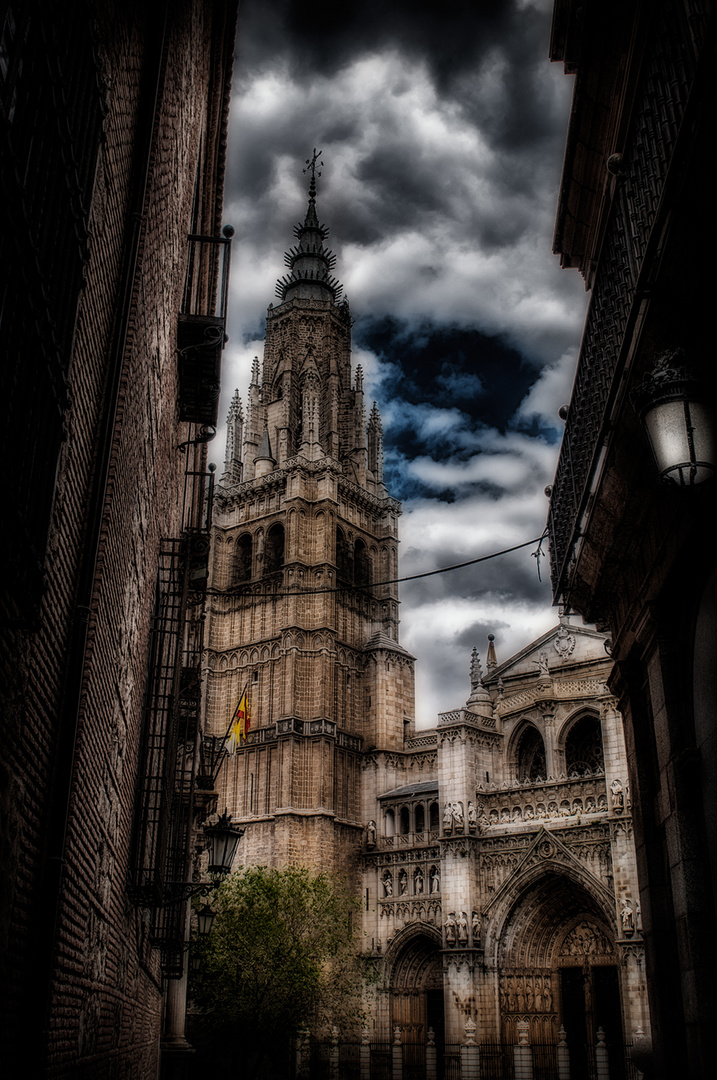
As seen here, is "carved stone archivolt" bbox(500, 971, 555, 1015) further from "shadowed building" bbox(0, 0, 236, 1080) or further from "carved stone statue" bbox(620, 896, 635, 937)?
"shadowed building" bbox(0, 0, 236, 1080)

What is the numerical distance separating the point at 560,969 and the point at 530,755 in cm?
947

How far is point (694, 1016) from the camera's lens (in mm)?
5918

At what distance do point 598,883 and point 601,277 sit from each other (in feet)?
98.1

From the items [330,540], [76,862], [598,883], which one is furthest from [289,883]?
[76,862]

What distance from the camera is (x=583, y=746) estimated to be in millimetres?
40656

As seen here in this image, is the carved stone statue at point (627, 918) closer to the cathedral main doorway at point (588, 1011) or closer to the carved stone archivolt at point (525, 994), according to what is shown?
the cathedral main doorway at point (588, 1011)

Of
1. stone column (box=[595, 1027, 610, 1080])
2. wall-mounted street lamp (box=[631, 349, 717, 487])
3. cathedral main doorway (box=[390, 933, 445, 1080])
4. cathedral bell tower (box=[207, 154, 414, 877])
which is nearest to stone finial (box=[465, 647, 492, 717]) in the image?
cathedral bell tower (box=[207, 154, 414, 877])

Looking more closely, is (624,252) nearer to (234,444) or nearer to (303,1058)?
(303,1058)

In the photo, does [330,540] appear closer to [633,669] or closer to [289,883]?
[289,883]

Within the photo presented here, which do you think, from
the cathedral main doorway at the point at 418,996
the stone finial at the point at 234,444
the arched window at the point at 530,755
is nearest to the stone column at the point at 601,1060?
the cathedral main doorway at the point at 418,996

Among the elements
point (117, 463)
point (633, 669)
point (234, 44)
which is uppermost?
point (234, 44)

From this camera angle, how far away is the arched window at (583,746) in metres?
39.9

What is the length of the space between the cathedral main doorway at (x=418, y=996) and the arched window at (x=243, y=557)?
77.5 ft

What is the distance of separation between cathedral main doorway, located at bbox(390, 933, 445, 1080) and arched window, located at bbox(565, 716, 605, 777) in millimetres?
9346
